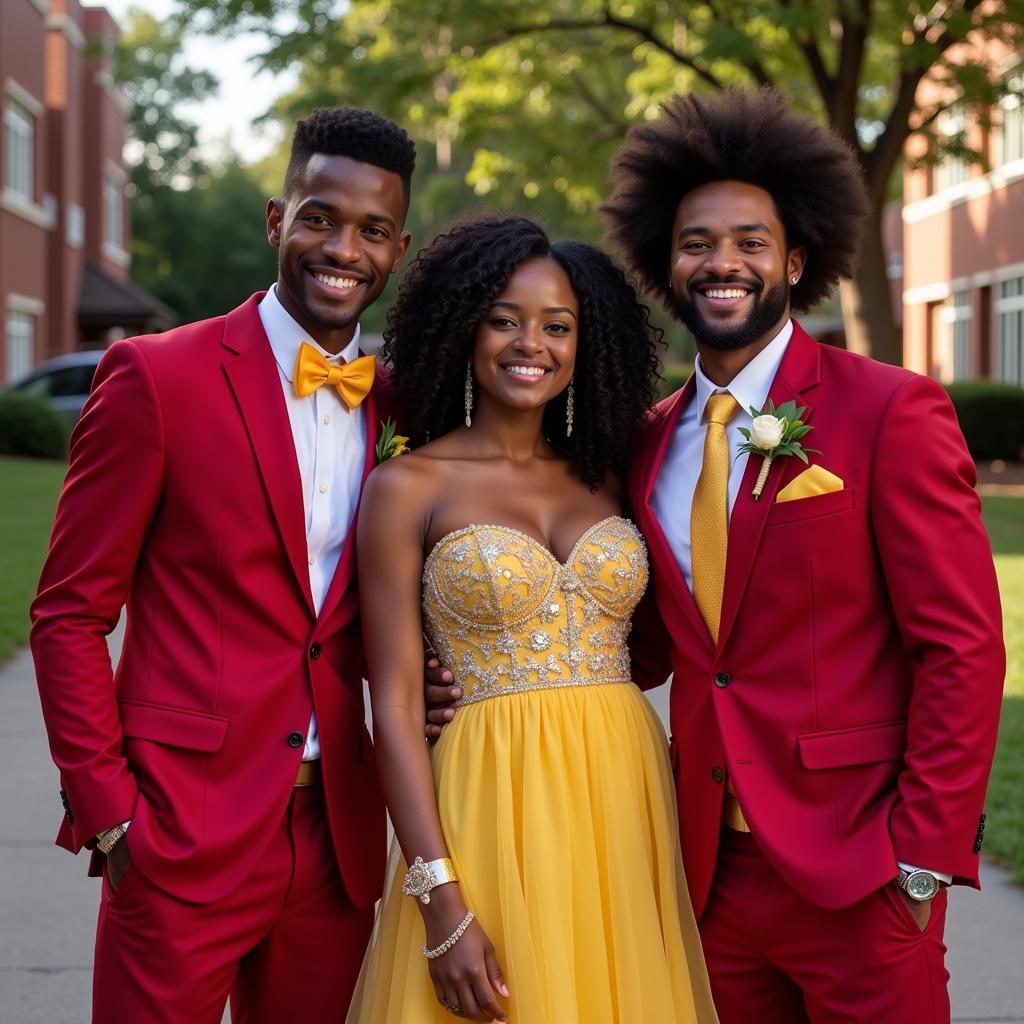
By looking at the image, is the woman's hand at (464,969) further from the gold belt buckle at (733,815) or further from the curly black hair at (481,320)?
the curly black hair at (481,320)

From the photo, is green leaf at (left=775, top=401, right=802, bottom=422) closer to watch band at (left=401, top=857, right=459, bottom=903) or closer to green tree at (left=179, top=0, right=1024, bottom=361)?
watch band at (left=401, top=857, right=459, bottom=903)

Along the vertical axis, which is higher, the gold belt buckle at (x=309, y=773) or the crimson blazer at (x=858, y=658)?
the crimson blazer at (x=858, y=658)

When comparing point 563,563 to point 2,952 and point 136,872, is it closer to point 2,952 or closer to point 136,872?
point 136,872

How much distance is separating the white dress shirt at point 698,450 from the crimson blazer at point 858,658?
0.13 m

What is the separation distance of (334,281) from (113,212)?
36.7 meters

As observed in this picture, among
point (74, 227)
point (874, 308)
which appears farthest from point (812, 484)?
point (74, 227)

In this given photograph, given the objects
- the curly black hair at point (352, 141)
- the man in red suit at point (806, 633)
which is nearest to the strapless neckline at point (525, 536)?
the man in red suit at point (806, 633)

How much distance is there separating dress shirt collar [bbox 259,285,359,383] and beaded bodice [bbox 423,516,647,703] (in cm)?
54

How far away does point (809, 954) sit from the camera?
10.6 feet

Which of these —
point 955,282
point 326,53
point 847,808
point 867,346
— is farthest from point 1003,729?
point 955,282

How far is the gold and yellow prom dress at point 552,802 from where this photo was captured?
3252 mm

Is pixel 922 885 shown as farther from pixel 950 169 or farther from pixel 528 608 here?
pixel 950 169

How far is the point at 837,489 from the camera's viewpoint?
321 centimetres

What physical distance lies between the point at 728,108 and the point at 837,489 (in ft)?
3.55
